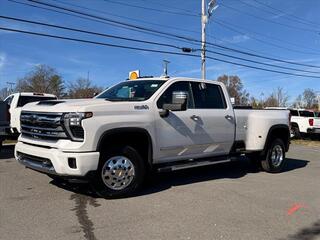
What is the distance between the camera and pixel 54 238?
4.79 m

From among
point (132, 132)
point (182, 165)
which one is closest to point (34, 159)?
point (132, 132)

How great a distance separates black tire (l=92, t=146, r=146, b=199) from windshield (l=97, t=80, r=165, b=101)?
3.31 ft

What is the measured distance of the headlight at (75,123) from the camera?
6.11 metres

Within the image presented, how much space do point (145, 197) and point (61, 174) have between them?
1428mm

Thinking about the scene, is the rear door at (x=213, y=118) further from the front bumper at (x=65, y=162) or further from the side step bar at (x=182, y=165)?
the front bumper at (x=65, y=162)

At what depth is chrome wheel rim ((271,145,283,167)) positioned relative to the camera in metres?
9.91

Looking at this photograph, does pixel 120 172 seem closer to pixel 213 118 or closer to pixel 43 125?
pixel 43 125

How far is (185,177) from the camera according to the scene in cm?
870

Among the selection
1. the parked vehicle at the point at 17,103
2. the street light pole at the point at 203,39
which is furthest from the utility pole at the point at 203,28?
the parked vehicle at the point at 17,103

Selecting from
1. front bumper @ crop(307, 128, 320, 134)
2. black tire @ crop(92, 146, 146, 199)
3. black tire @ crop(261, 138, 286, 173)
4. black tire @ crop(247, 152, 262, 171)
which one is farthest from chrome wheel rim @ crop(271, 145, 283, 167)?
front bumper @ crop(307, 128, 320, 134)

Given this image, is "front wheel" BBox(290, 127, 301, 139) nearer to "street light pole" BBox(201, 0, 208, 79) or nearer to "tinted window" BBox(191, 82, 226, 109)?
"street light pole" BBox(201, 0, 208, 79)

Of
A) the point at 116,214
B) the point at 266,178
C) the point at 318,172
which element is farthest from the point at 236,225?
the point at 318,172

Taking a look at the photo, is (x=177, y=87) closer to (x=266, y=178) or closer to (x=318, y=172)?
(x=266, y=178)

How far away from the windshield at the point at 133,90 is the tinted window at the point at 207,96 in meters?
0.86
